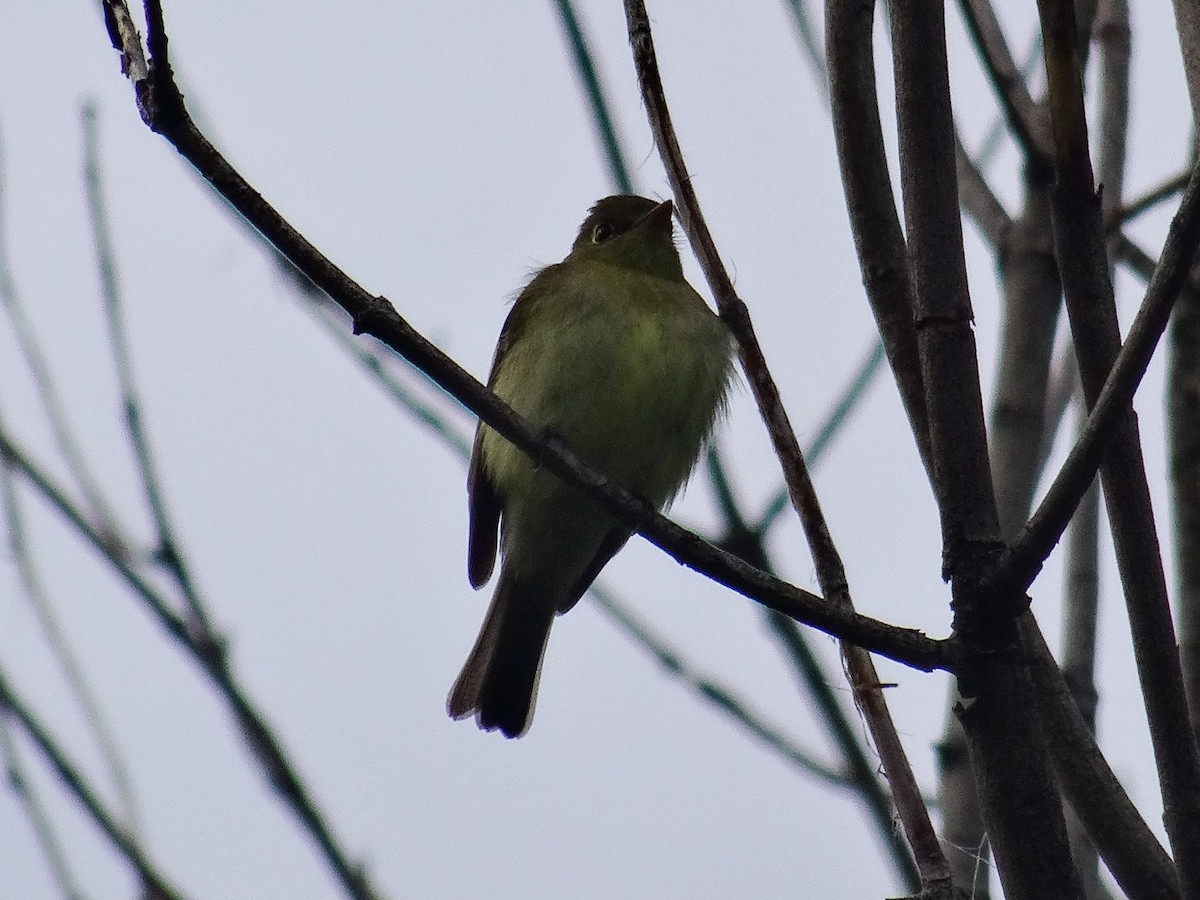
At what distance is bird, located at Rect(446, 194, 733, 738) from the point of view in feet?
17.3

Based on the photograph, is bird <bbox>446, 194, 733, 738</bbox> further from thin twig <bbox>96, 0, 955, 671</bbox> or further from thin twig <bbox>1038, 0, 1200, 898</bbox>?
thin twig <bbox>1038, 0, 1200, 898</bbox>

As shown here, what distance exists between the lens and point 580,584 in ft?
20.1

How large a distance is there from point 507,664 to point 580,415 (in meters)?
1.31

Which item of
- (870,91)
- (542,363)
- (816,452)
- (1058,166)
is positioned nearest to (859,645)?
(1058,166)

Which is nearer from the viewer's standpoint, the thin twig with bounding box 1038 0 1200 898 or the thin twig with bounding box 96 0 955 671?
the thin twig with bounding box 96 0 955 671

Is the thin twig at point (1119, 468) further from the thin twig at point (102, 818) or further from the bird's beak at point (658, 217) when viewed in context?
the bird's beak at point (658, 217)

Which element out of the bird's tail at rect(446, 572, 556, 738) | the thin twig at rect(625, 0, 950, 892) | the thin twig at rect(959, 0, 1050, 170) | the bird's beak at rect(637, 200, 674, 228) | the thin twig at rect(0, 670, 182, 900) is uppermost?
the bird's beak at rect(637, 200, 674, 228)

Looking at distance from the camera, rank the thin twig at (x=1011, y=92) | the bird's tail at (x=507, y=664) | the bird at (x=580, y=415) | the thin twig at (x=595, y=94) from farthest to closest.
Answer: the bird's tail at (x=507, y=664) < the bird at (x=580, y=415) < the thin twig at (x=595, y=94) < the thin twig at (x=1011, y=92)

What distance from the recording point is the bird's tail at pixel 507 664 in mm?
6020

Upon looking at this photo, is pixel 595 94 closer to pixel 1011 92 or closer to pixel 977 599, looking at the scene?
pixel 1011 92

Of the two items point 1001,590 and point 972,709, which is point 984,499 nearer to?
point 1001,590

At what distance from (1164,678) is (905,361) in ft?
2.82

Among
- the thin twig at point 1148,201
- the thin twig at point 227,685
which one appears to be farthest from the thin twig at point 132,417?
the thin twig at point 1148,201

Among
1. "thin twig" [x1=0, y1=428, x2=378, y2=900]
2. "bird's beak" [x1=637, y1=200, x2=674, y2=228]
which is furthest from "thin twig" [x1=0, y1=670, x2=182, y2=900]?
"bird's beak" [x1=637, y1=200, x2=674, y2=228]
